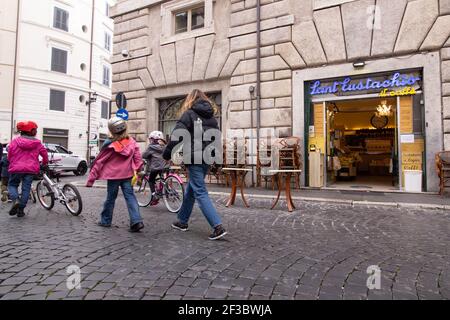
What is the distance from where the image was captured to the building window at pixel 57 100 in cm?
2734

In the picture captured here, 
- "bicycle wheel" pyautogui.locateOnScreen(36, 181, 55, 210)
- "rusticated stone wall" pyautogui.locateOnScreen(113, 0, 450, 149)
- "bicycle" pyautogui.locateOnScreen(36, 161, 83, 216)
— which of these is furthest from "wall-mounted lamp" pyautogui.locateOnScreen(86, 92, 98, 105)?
"bicycle wheel" pyautogui.locateOnScreen(36, 181, 55, 210)

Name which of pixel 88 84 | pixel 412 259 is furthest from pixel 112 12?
pixel 88 84

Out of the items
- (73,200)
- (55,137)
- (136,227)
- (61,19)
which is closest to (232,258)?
(136,227)

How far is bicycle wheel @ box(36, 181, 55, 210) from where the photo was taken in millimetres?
6187

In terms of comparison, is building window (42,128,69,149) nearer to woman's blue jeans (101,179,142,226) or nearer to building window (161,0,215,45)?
building window (161,0,215,45)

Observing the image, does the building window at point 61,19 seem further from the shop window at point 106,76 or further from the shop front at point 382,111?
the shop front at point 382,111

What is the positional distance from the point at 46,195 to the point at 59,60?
86.3 ft

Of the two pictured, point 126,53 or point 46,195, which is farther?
point 126,53

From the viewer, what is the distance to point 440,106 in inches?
322

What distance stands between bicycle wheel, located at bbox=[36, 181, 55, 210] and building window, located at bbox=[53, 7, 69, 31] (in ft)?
89.5

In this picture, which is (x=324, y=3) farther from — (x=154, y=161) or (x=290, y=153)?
(x=154, y=161)

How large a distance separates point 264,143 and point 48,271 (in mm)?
8053

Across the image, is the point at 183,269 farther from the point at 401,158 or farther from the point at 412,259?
the point at 401,158

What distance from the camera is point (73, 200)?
574 cm
